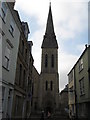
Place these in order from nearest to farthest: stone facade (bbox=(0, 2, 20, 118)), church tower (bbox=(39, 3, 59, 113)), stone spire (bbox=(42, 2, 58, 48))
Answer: stone facade (bbox=(0, 2, 20, 118)) → church tower (bbox=(39, 3, 59, 113)) → stone spire (bbox=(42, 2, 58, 48))

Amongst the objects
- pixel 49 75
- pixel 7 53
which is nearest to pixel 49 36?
pixel 49 75

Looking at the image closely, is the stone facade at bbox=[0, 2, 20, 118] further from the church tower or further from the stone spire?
the stone spire

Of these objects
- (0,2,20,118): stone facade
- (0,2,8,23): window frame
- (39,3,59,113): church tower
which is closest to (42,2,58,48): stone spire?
(39,3,59,113): church tower

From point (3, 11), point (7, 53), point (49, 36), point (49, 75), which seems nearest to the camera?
point (3, 11)

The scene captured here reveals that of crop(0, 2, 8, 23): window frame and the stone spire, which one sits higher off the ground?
the stone spire

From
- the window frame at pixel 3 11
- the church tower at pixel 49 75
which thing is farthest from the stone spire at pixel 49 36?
the window frame at pixel 3 11

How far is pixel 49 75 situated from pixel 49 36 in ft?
46.9

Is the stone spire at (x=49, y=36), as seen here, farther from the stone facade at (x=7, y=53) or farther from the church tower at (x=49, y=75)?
the stone facade at (x=7, y=53)

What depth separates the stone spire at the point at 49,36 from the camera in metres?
49.3

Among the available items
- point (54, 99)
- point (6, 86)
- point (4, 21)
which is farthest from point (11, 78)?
point (54, 99)

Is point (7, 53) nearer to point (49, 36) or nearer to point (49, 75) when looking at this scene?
point (49, 75)

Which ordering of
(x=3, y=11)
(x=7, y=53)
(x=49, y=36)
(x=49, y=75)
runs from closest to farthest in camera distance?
(x=3, y=11), (x=7, y=53), (x=49, y=75), (x=49, y=36)

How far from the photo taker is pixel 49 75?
A: 45250 mm

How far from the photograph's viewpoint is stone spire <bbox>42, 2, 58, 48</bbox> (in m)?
49.3
